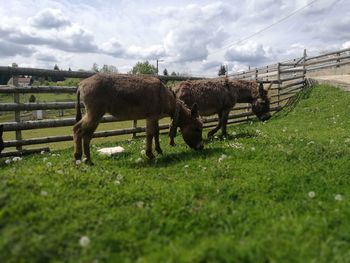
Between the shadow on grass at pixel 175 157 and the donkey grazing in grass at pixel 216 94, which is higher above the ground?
the donkey grazing in grass at pixel 216 94

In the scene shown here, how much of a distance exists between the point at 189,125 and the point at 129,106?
1855 millimetres

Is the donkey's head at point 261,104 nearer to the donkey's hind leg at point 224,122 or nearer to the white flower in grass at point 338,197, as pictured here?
the donkey's hind leg at point 224,122

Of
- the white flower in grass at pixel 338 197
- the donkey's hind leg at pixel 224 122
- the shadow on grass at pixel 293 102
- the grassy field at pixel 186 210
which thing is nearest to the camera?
the grassy field at pixel 186 210

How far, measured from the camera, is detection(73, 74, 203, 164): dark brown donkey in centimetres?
772

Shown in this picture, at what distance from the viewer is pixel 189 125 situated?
9.52 meters

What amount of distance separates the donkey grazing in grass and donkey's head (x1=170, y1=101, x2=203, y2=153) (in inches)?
91.2

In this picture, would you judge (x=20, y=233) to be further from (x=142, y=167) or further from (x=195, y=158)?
(x=195, y=158)

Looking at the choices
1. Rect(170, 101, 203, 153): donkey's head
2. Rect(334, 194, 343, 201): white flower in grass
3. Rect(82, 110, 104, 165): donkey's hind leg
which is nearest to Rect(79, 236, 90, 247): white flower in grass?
Rect(334, 194, 343, 201): white flower in grass

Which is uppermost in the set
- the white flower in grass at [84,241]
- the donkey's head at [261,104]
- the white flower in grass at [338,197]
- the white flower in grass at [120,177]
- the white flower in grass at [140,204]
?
the donkey's head at [261,104]

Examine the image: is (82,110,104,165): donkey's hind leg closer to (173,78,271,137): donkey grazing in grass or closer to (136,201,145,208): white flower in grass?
(136,201,145,208): white flower in grass

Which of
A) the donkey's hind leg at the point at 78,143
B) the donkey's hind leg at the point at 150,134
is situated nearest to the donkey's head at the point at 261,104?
the donkey's hind leg at the point at 150,134

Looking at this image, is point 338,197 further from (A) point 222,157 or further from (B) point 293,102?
(B) point 293,102

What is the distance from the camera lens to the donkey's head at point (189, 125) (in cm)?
938

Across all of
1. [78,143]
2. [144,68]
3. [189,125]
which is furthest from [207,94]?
[144,68]
